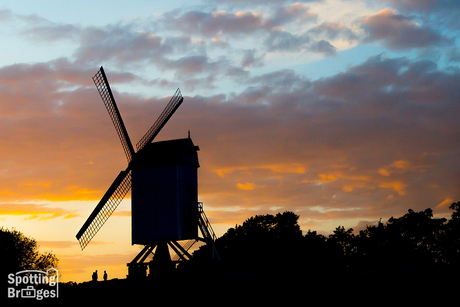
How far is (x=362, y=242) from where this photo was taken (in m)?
73.6

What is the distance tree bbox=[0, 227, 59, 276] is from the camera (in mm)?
53931

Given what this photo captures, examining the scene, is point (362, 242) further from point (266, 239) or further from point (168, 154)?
point (168, 154)

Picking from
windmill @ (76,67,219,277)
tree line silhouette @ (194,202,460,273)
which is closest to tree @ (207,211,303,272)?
tree line silhouette @ (194,202,460,273)

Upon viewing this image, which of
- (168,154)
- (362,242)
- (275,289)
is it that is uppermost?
(168,154)

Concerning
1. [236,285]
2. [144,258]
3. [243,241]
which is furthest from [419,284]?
[243,241]

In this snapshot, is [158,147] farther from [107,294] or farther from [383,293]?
[383,293]

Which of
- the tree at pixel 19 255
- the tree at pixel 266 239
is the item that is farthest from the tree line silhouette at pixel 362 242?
the tree at pixel 19 255

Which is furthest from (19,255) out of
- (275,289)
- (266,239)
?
(275,289)

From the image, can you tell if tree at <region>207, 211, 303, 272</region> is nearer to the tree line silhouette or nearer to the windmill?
the tree line silhouette

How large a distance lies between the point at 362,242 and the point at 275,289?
47.8 m

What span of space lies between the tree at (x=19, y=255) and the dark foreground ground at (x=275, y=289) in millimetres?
19476

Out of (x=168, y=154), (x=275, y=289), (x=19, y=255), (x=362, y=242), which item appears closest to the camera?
(x=275, y=289)

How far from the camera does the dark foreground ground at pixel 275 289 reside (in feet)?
90.7

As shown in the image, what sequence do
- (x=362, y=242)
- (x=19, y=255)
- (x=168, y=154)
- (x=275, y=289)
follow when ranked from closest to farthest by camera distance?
(x=275, y=289) → (x=168, y=154) → (x=19, y=255) → (x=362, y=242)
